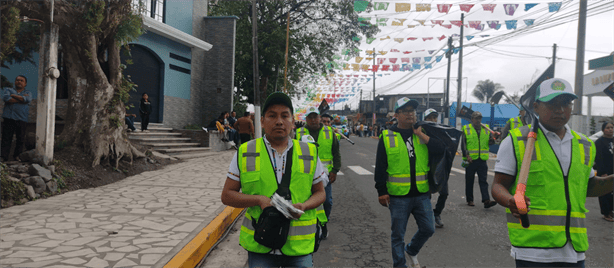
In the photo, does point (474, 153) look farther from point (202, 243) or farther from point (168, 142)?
point (168, 142)

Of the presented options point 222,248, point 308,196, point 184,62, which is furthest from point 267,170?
point 184,62

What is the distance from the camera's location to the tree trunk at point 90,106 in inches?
336

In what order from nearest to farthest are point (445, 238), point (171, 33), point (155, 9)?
point (445, 238)
point (171, 33)
point (155, 9)

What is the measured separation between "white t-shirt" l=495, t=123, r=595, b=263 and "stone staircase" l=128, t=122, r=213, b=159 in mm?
11937

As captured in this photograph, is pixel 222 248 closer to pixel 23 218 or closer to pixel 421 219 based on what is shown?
pixel 421 219

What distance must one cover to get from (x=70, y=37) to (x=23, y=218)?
4638 millimetres

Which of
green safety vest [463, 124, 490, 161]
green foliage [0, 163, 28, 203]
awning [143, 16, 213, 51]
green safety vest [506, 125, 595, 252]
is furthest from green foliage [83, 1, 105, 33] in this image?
green safety vest [506, 125, 595, 252]

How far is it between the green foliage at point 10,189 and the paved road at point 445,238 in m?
5.00

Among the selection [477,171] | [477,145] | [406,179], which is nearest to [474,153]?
[477,145]

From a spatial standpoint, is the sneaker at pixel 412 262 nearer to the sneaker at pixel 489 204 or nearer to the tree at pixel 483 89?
the sneaker at pixel 489 204

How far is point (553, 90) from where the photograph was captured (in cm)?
223

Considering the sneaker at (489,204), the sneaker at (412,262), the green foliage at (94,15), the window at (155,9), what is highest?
the window at (155,9)

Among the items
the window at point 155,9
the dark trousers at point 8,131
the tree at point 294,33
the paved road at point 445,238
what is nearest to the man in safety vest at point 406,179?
the paved road at point 445,238

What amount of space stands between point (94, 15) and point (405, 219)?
7.87 metres
